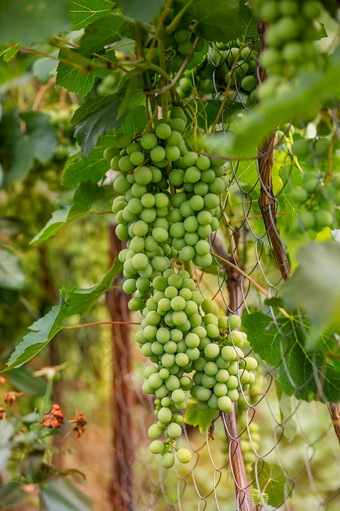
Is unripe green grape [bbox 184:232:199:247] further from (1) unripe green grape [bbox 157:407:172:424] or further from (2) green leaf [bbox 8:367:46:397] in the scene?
(2) green leaf [bbox 8:367:46:397]

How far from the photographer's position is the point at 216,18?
1.94ft

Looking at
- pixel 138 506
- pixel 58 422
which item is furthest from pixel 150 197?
pixel 138 506

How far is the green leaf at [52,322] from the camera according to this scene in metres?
0.72

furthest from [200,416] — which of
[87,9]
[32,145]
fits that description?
[32,145]

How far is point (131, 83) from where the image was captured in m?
0.58

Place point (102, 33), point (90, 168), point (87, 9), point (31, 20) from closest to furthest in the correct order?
point (31, 20)
point (102, 33)
point (87, 9)
point (90, 168)

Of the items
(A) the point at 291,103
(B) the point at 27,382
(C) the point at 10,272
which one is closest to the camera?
(A) the point at 291,103

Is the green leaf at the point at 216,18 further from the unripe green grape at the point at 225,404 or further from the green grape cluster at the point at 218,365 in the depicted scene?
the unripe green grape at the point at 225,404

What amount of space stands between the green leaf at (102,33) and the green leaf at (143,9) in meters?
0.03

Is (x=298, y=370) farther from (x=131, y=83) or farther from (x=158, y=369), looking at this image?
(x=131, y=83)

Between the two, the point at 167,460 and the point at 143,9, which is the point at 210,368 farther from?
the point at 143,9

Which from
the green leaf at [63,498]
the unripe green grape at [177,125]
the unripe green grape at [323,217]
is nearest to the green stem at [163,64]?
the unripe green grape at [177,125]

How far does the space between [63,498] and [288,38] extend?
0.81 m

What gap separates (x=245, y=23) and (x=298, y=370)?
458 millimetres
